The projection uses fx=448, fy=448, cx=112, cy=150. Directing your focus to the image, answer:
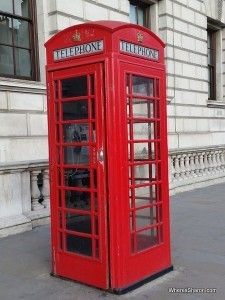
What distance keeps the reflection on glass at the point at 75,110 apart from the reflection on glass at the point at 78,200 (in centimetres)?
75

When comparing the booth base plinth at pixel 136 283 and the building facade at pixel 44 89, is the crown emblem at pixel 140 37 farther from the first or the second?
the building facade at pixel 44 89

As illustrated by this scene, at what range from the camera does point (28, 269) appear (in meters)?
5.08

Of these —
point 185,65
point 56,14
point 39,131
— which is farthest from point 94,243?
point 185,65

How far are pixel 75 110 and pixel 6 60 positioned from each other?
387 centimetres

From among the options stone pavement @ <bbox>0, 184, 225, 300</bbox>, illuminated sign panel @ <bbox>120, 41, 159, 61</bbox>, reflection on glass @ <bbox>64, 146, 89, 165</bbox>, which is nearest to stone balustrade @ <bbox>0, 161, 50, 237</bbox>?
stone pavement @ <bbox>0, 184, 225, 300</bbox>

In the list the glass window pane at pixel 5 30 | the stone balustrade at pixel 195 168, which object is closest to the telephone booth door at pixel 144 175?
the glass window pane at pixel 5 30

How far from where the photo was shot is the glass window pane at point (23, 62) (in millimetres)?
7992

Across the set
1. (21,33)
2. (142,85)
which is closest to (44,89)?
(21,33)

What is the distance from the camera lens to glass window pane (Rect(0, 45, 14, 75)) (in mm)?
7705

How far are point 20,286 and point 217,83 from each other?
40.2 ft

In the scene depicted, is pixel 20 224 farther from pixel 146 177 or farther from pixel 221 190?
pixel 221 190

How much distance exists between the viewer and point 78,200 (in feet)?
14.6

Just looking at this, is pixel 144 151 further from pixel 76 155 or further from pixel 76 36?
pixel 76 36

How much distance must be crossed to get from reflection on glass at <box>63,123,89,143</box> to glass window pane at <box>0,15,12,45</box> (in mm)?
3971
